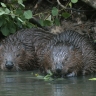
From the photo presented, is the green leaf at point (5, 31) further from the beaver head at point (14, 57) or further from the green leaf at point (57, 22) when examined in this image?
the green leaf at point (57, 22)

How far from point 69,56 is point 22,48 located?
146cm

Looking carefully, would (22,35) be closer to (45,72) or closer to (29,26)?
(29,26)

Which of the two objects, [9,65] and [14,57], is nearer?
[9,65]

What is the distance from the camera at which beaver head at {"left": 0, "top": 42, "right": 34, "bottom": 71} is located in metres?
10.2

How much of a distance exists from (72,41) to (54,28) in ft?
7.62

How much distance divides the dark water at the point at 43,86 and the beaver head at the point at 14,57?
25.6 inches

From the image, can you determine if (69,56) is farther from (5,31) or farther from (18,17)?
(5,31)

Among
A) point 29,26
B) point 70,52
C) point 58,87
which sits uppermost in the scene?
point 29,26

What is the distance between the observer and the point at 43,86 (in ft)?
27.1

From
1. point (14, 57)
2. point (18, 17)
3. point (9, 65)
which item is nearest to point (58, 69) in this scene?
point (9, 65)

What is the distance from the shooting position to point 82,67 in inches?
386

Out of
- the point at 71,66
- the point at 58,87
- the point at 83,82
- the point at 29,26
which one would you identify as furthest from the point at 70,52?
the point at 29,26

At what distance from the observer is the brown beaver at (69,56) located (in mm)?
9281

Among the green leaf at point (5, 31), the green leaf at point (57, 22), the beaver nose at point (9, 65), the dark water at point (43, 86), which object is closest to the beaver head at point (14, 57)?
the beaver nose at point (9, 65)
